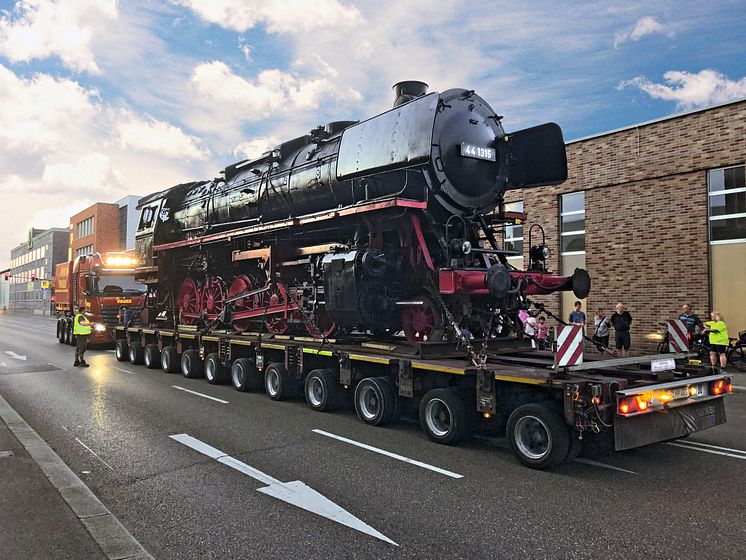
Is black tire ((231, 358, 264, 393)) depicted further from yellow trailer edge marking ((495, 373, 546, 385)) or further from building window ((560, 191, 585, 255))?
building window ((560, 191, 585, 255))

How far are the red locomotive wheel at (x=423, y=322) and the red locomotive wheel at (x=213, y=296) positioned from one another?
18.4 ft

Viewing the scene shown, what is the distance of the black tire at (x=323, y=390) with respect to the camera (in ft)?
28.1

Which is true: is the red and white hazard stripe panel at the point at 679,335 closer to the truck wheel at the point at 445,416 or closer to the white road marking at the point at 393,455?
the truck wheel at the point at 445,416

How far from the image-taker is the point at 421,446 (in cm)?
665

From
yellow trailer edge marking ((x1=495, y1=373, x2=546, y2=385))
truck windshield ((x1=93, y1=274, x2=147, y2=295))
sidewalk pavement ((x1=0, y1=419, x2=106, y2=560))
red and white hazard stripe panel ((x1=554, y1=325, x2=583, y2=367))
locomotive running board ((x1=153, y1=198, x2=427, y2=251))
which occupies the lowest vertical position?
sidewalk pavement ((x1=0, y1=419, x2=106, y2=560))

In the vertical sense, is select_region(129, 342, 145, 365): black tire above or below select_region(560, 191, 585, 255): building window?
below

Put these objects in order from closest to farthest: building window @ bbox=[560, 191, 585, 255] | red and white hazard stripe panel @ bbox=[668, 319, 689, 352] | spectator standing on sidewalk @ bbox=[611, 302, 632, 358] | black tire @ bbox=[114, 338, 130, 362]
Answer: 1. red and white hazard stripe panel @ bbox=[668, 319, 689, 352]
2. spectator standing on sidewalk @ bbox=[611, 302, 632, 358]
3. black tire @ bbox=[114, 338, 130, 362]
4. building window @ bbox=[560, 191, 585, 255]

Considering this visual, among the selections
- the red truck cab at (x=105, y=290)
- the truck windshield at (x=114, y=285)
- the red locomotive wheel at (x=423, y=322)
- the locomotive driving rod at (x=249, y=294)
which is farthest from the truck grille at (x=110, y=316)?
the red locomotive wheel at (x=423, y=322)

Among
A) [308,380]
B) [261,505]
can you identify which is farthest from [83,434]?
[261,505]

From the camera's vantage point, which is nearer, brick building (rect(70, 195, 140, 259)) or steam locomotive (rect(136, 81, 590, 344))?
steam locomotive (rect(136, 81, 590, 344))

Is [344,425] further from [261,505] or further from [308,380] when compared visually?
[261,505]

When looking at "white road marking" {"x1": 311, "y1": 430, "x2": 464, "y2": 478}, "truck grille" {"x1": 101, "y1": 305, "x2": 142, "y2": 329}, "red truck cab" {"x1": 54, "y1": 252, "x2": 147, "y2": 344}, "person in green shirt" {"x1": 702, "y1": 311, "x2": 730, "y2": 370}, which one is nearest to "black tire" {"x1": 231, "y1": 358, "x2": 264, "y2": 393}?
"white road marking" {"x1": 311, "y1": 430, "x2": 464, "y2": 478}

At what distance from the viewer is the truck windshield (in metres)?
19.9

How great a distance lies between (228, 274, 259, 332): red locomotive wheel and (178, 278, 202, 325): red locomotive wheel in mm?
1853
